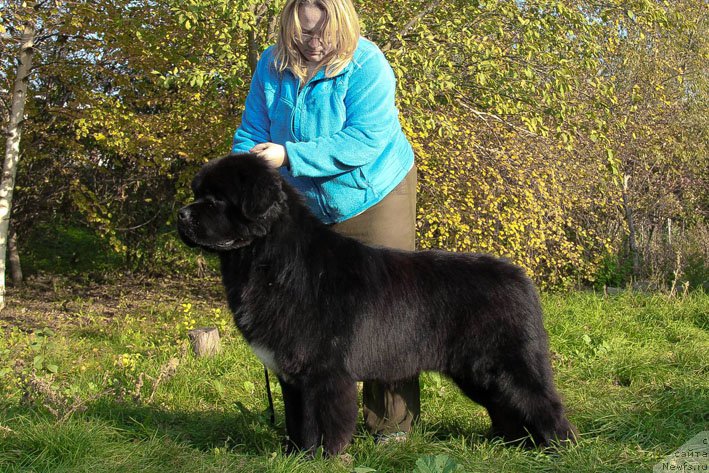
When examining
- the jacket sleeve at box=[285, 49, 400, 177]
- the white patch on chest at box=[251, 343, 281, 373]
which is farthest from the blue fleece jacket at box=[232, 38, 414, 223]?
the white patch on chest at box=[251, 343, 281, 373]

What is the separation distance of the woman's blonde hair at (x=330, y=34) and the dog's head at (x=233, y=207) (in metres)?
0.64

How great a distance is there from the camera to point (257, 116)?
3.80m

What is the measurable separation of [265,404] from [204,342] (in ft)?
4.64

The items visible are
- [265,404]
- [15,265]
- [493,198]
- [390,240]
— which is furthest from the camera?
[15,265]

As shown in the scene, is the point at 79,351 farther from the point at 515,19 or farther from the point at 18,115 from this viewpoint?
the point at 515,19

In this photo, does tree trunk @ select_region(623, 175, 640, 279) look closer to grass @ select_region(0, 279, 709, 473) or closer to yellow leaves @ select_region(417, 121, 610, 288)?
yellow leaves @ select_region(417, 121, 610, 288)

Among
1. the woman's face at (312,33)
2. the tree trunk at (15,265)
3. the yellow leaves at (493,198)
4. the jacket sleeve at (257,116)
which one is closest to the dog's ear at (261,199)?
the jacket sleeve at (257,116)

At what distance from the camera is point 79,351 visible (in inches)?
277

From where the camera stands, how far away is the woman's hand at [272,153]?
332 centimetres

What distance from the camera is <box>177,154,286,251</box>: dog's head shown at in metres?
3.19

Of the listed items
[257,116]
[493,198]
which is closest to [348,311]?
[257,116]

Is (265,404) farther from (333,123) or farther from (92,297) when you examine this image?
(92,297)

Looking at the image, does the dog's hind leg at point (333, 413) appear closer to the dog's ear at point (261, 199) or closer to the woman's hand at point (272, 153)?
the dog's ear at point (261, 199)

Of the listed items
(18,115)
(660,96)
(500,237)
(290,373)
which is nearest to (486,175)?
(500,237)
